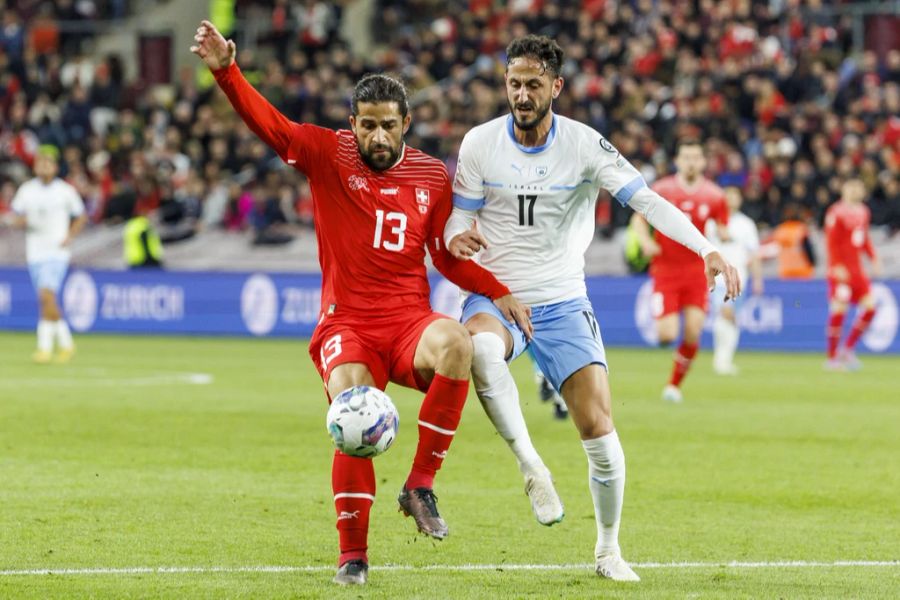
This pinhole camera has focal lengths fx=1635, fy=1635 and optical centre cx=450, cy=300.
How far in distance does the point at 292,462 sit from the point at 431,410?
155 inches

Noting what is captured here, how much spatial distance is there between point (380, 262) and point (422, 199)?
0.35 meters

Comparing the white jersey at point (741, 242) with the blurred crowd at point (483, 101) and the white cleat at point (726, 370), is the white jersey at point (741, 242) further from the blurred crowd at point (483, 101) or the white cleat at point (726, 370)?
the blurred crowd at point (483, 101)

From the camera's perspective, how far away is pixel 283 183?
2703 cm

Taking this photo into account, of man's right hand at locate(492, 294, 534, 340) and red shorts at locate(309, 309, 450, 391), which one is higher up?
man's right hand at locate(492, 294, 534, 340)

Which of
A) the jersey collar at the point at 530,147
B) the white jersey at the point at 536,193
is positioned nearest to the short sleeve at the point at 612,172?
the white jersey at the point at 536,193

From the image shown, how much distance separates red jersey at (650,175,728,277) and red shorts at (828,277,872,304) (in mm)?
5497

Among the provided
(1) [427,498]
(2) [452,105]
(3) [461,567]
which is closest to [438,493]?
(3) [461,567]

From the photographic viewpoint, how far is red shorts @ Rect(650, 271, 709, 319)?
15297 mm

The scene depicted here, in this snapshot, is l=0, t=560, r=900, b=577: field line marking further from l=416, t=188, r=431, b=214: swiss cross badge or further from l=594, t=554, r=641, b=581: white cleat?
l=416, t=188, r=431, b=214: swiss cross badge

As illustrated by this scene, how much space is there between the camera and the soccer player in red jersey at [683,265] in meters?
15.3

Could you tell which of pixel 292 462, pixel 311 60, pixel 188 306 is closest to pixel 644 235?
pixel 292 462

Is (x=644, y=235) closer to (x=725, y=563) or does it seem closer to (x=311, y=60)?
(x=725, y=563)

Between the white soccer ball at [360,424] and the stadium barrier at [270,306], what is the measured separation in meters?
16.0

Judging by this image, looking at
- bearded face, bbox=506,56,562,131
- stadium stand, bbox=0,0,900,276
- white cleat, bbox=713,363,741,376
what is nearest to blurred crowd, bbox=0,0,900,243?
stadium stand, bbox=0,0,900,276
